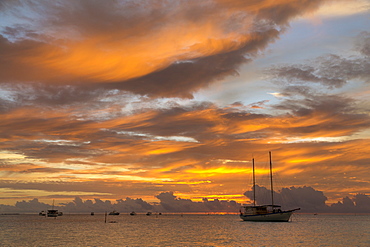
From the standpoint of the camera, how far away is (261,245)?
254 ft

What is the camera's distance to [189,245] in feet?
260

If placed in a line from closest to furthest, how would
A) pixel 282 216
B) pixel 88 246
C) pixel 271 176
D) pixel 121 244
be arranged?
pixel 88 246
pixel 121 244
pixel 282 216
pixel 271 176

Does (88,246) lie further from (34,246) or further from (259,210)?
(259,210)

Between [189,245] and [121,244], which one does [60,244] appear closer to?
[121,244]

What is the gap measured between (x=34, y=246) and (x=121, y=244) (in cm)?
1783

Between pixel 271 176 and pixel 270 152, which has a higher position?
pixel 270 152

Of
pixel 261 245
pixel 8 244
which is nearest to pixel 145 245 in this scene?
pixel 261 245

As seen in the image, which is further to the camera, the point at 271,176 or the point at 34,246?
the point at 271,176

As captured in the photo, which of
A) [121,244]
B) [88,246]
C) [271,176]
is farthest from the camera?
[271,176]

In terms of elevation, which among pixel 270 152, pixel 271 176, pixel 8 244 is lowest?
pixel 8 244

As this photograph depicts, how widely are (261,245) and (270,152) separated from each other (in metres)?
99.4

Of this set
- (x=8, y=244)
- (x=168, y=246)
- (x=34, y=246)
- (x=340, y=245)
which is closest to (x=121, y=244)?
(x=168, y=246)

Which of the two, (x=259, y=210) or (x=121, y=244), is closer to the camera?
(x=121, y=244)

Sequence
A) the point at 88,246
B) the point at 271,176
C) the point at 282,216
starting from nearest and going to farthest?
the point at 88,246 < the point at 282,216 < the point at 271,176
